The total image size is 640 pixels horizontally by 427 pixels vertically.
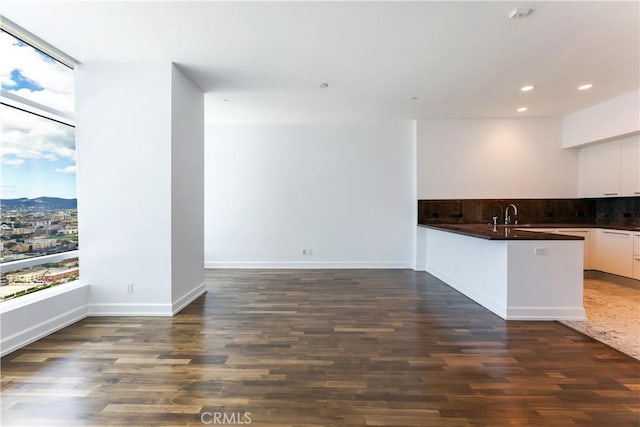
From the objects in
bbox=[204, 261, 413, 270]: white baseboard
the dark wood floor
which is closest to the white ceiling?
the dark wood floor

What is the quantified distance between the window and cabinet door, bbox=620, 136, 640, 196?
7.82 meters

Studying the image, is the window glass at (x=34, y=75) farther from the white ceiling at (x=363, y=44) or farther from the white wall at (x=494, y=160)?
the white wall at (x=494, y=160)

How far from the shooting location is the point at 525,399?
1.90m

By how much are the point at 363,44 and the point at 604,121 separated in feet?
14.7

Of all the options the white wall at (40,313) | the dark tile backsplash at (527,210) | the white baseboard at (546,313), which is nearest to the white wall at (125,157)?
the white wall at (40,313)

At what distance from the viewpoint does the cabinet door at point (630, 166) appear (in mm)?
4609

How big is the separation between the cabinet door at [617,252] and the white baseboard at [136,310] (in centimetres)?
661

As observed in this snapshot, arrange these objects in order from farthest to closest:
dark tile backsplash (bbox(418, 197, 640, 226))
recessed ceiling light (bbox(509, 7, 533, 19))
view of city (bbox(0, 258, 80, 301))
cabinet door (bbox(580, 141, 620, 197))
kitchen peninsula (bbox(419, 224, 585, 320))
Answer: dark tile backsplash (bbox(418, 197, 640, 226)) → cabinet door (bbox(580, 141, 620, 197)) → kitchen peninsula (bbox(419, 224, 585, 320)) → view of city (bbox(0, 258, 80, 301)) → recessed ceiling light (bbox(509, 7, 533, 19))

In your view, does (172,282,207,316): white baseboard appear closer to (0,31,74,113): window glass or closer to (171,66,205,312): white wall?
(171,66,205,312): white wall

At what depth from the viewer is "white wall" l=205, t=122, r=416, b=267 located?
5.95 m

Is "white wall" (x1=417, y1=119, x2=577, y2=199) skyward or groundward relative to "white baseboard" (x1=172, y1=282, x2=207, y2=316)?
skyward

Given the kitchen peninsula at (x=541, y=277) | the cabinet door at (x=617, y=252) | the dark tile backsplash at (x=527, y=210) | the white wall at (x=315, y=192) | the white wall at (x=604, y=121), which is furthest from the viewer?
the white wall at (x=315, y=192)

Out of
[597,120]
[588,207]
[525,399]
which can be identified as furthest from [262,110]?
[588,207]

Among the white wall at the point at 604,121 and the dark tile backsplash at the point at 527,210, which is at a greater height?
the white wall at the point at 604,121
